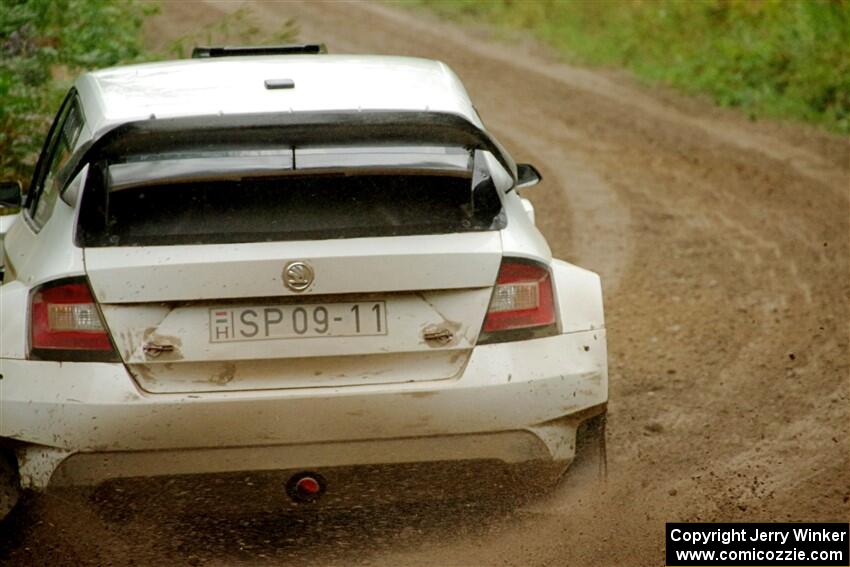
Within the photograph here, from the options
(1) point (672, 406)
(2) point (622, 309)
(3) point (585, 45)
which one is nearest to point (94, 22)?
(2) point (622, 309)

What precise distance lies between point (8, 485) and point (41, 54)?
20.1 feet

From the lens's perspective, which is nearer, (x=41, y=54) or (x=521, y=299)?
(x=521, y=299)

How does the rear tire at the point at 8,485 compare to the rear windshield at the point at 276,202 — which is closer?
the rear windshield at the point at 276,202

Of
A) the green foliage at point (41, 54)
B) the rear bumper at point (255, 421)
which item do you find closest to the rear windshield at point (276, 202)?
the rear bumper at point (255, 421)

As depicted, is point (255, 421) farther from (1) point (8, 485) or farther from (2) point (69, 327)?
(1) point (8, 485)

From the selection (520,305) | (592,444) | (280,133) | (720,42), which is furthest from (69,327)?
(720,42)

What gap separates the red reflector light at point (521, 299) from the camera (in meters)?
4.12

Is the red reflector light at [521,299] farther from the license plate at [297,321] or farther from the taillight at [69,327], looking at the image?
the taillight at [69,327]

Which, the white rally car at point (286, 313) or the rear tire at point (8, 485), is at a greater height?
the white rally car at point (286, 313)

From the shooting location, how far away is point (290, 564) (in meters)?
4.37

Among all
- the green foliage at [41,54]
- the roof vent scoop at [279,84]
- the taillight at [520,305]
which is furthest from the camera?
the green foliage at [41,54]

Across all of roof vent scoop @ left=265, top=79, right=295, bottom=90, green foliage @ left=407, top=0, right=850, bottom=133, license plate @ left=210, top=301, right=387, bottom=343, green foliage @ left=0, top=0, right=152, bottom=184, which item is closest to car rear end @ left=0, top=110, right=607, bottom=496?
license plate @ left=210, top=301, right=387, bottom=343

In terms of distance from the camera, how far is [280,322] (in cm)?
400

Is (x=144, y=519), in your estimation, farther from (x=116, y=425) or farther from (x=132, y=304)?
(x=132, y=304)
